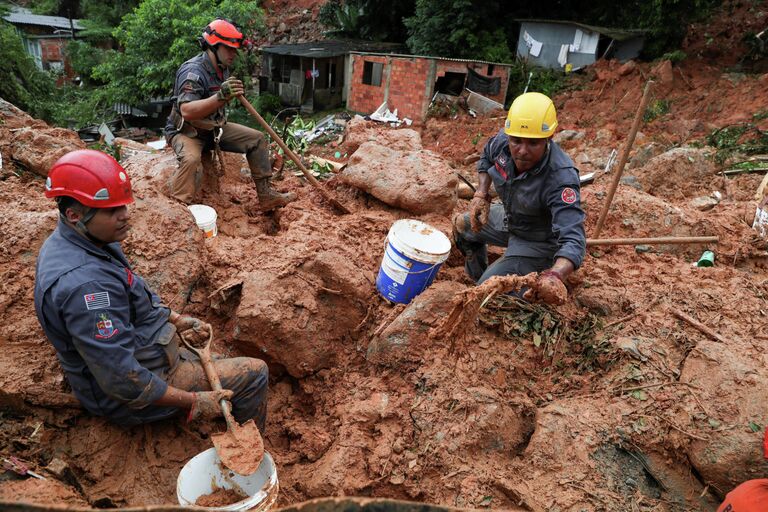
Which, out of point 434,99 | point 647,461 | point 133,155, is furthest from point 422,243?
point 434,99

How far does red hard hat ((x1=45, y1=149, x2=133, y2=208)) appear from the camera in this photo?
2.48 meters

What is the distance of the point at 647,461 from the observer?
9.82 feet

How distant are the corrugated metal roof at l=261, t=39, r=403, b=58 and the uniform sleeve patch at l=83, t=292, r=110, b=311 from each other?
54.1ft

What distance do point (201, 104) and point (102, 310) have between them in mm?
3115

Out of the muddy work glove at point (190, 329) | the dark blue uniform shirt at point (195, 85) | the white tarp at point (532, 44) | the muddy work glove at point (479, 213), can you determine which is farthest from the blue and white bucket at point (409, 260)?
the white tarp at point (532, 44)

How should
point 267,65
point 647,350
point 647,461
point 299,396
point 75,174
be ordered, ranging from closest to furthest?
point 75,174
point 647,461
point 647,350
point 299,396
point 267,65

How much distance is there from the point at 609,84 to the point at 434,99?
4.99 metres

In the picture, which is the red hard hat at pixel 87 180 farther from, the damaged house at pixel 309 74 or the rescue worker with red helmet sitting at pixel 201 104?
the damaged house at pixel 309 74

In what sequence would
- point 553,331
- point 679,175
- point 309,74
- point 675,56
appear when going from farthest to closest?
point 309,74 < point 675,56 < point 679,175 < point 553,331

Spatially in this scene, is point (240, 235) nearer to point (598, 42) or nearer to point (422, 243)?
point (422, 243)

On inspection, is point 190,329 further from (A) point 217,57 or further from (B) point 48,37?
(B) point 48,37

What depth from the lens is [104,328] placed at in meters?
2.49

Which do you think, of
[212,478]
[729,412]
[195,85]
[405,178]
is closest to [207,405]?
[212,478]

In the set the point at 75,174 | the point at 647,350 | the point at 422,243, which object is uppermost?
the point at 75,174
